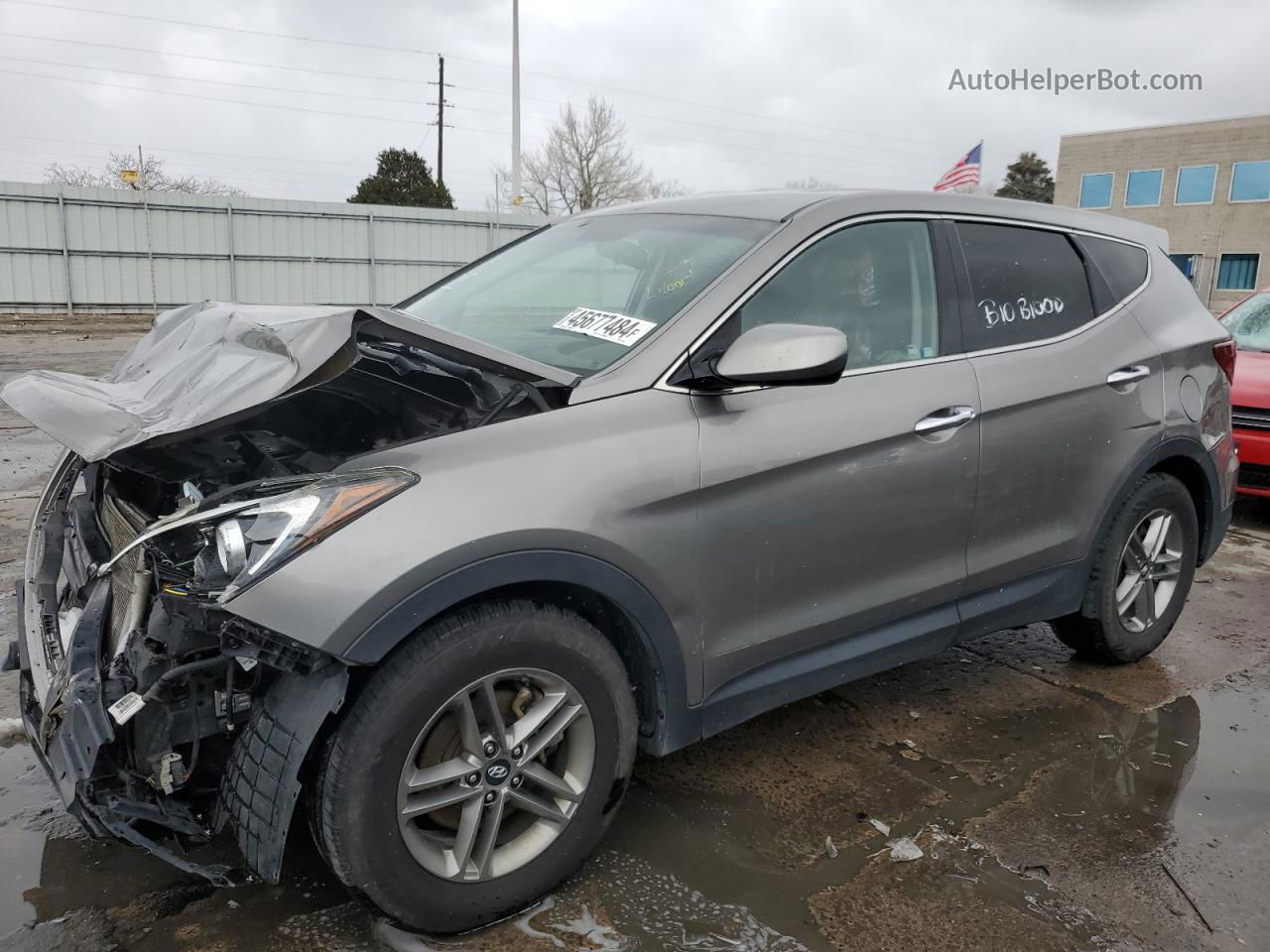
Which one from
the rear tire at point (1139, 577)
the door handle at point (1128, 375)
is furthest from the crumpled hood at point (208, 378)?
the rear tire at point (1139, 577)

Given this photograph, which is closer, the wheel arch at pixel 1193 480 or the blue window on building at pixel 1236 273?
the wheel arch at pixel 1193 480

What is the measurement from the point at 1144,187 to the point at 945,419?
43.9 meters

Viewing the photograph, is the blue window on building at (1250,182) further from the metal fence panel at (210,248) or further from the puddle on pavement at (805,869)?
the puddle on pavement at (805,869)

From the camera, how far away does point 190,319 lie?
3365 mm

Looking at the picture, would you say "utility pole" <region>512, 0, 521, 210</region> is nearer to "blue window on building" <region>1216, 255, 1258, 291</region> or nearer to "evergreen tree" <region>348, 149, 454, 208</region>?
"evergreen tree" <region>348, 149, 454, 208</region>

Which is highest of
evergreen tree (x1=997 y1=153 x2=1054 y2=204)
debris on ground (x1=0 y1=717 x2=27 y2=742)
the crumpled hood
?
evergreen tree (x1=997 y1=153 x2=1054 y2=204)

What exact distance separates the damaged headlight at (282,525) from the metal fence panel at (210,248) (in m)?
19.7

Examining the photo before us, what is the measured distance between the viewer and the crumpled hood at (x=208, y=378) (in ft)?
7.66

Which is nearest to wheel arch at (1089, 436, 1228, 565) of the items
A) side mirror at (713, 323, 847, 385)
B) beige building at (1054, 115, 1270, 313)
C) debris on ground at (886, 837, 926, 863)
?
debris on ground at (886, 837, 926, 863)

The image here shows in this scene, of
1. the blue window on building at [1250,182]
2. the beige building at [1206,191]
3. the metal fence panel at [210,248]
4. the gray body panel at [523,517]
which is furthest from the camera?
the beige building at [1206,191]

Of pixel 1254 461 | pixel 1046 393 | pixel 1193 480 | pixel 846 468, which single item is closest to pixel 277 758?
pixel 846 468

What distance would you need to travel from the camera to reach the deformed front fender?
6.40ft

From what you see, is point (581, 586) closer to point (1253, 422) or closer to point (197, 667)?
point (197, 667)

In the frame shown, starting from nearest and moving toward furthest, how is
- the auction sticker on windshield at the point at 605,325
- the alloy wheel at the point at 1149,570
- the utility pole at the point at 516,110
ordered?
the auction sticker on windshield at the point at 605,325
the alloy wheel at the point at 1149,570
the utility pole at the point at 516,110
